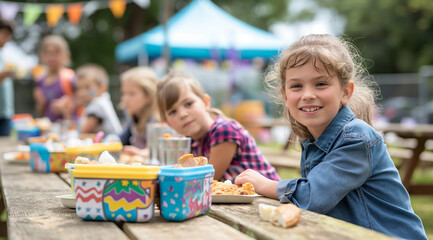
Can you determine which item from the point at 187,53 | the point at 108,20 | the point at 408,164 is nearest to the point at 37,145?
the point at 408,164

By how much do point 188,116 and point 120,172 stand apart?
53.7 inches

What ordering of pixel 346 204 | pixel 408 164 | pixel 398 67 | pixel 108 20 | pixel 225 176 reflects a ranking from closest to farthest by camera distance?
pixel 346 204, pixel 225 176, pixel 408 164, pixel 108 20, pixel 398 67

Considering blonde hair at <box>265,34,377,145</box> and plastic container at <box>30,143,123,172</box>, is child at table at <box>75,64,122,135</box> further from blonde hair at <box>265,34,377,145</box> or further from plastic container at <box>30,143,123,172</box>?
blonde hair at <box>265,34,377,145</box>

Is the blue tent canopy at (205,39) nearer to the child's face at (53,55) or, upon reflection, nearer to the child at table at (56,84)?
the child at table at (56,84)

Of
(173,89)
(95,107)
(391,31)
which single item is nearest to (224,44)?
(95,107)

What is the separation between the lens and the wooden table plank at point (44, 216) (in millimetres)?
1173

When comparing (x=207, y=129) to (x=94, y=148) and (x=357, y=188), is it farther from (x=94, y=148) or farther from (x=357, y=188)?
(x=357, y=188)

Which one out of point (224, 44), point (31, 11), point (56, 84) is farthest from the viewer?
point (224, 44)

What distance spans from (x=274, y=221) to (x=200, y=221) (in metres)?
0.20

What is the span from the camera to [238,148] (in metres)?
2.50

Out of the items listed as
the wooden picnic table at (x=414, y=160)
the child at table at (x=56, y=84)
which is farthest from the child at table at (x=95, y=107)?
the wooden picnic table at (x=414, y=160)

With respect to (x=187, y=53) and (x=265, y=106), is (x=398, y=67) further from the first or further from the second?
(x=187, y=53)

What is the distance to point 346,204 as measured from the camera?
1631 mm

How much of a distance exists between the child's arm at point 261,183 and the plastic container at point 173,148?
627mm
